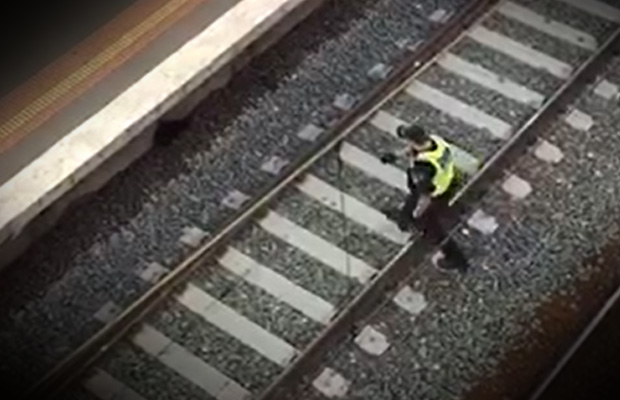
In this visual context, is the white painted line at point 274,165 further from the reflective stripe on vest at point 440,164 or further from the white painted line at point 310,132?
the reflective stripe on vest at point 440,164

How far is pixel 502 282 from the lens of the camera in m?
11.1

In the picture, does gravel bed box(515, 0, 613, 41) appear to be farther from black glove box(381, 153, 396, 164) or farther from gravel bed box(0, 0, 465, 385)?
black glove box(381, 153, 396, 164)

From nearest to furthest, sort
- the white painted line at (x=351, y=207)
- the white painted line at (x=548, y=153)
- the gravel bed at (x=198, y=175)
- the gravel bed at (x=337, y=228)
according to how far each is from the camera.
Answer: the gravel bed at (x=198, y=175) < the gravel bed at (x=337, y=228) < the white painted line at (x=351, y=207) < the white painted line at (x=548, y=153)

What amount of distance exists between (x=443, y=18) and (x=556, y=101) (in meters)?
1.64

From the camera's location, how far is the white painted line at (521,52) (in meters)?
12.9

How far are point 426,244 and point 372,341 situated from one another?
1.14 meters

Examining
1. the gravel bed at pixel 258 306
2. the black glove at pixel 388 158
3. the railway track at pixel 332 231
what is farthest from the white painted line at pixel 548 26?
the gravel bed at pixel 258 306

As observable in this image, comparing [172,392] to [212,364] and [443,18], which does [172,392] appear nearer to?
[212,364]

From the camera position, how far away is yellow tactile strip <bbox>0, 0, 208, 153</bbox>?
1218cm

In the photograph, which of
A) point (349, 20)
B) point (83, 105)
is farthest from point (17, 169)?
point (349, 20)

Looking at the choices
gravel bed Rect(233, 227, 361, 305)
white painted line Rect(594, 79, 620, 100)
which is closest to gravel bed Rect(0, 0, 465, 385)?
gravel bed Rect(233, 227, 361, 305)

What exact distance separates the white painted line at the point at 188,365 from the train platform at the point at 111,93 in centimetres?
153

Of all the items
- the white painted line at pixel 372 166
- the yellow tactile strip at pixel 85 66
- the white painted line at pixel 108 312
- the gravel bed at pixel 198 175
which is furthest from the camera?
the yellow tactile strip at pixel 85 66

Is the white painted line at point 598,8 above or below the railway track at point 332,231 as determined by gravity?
above
